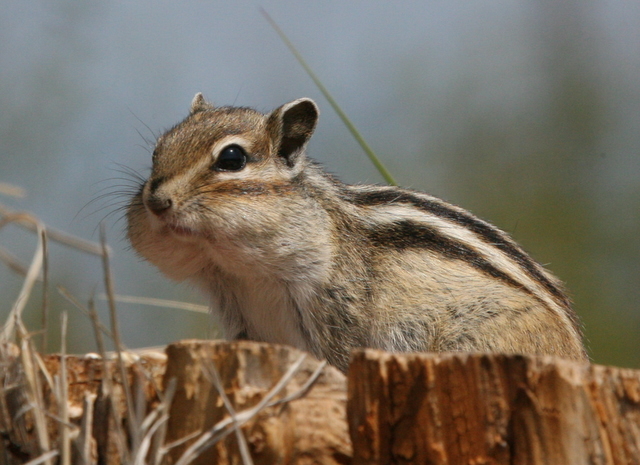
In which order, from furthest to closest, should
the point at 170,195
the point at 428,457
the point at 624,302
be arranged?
1. the point at 624,302
2. the point at 170,195
3. the point at 428,457

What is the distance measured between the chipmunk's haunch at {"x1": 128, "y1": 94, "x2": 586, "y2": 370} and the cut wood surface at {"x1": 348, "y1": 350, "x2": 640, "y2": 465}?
1.71 meters

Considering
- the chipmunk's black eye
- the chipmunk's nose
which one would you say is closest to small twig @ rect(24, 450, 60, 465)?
the chipmunk's nose

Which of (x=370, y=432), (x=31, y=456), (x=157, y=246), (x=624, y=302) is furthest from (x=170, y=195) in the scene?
(x=624, y=302)

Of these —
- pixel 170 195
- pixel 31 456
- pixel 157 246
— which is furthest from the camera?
pixel 157 246

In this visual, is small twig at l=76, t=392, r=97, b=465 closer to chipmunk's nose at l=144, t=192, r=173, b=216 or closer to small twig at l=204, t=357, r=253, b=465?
small twig at l=204, t=357, r=253, b=465

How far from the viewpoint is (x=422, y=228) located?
15.6 feet

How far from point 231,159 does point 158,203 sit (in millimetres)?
607

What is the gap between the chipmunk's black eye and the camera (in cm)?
448

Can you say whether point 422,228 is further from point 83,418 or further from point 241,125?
point 83,418

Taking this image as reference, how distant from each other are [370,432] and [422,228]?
2.29 meters

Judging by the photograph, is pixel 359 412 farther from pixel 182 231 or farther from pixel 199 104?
pixel 199 104

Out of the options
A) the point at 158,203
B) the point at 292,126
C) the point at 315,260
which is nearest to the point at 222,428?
the point at 158,203

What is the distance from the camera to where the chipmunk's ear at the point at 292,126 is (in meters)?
4.89

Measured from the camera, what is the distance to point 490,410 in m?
2.54
